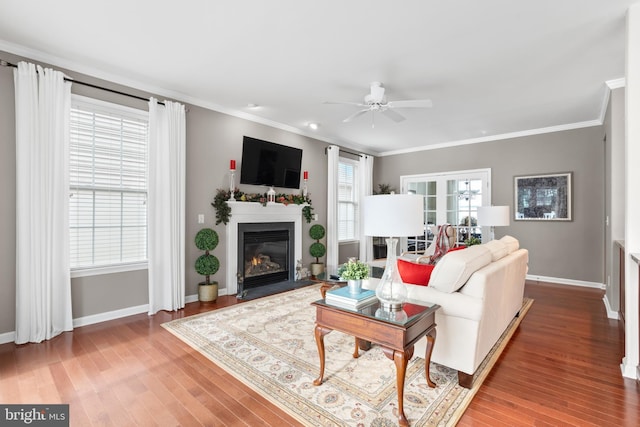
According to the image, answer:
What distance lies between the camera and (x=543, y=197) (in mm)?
5594

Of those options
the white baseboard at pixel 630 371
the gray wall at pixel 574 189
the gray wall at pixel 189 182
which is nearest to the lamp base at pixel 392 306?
the white baseboard at pixel 630 371

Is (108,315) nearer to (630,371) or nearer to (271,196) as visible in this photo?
(271,196)

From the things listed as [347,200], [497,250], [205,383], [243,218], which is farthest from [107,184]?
[347,200]

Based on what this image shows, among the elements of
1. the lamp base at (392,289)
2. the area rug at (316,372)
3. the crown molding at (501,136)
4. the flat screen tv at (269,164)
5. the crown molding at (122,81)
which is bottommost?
the area rug at (316,372)

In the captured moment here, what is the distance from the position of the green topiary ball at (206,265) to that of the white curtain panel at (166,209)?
0.71 feet

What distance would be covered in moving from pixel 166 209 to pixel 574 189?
20.8 feet

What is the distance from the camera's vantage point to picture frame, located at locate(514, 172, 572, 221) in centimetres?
538

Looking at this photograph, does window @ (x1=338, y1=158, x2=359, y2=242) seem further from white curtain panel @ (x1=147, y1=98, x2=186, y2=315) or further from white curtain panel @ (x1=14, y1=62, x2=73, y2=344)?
white curtain panel @ (x1=14, y1=62, x2=73, y2=344)

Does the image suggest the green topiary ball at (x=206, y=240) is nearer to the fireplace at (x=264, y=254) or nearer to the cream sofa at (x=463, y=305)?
the fireplace at (x=264, y=254)

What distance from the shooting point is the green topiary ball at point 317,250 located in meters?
5.80

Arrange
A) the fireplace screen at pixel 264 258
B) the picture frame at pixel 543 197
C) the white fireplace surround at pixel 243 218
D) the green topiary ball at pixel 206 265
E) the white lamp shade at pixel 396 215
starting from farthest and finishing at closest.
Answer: the picture frame at pixel 543 197, the fireplace screen at pixel 264 258, the white fireplace surround at pixel 243 218, the green topiary ball at pixel 206 265, the white lamp shade at pixel 396 215

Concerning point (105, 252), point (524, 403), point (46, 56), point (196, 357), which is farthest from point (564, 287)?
point (46, 56)

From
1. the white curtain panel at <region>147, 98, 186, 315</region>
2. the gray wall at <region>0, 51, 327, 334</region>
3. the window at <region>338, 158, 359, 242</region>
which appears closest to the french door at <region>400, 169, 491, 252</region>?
the window at <region>338, 158, 359, 242</region>

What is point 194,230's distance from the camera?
4.33 meters
